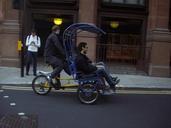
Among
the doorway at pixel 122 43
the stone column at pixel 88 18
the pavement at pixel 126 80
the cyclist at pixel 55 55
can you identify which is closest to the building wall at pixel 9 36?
the pavement at pixel 126 80

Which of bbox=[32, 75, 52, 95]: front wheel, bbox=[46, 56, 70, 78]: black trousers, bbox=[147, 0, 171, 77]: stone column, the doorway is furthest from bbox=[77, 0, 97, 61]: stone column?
bbox=[32, 75, 52, 95]: front wheel

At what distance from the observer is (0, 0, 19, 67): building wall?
733 inches

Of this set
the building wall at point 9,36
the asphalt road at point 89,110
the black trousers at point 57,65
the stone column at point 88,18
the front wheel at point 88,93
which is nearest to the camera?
the asphalt road at point 89,110

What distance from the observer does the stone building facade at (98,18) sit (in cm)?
1866

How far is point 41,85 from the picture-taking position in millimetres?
13039

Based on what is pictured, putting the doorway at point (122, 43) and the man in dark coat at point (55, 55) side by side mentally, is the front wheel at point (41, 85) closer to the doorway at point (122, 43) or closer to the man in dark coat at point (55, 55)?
the man in dark coat at point (55, 55)

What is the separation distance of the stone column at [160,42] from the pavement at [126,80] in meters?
0.62

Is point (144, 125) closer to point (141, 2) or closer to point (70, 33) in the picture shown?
point (70, 33)

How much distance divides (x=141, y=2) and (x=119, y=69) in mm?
2969

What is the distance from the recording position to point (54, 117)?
33.9 ft

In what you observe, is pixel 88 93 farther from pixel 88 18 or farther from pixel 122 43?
pixel 122 43

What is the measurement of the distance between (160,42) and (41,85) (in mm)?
7340

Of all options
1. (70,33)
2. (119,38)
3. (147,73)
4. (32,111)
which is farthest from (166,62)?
(32,111)

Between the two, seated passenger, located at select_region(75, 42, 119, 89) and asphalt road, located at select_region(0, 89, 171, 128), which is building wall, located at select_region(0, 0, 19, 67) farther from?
seated passenger, located at select_region(75, 42, 119, 89)
